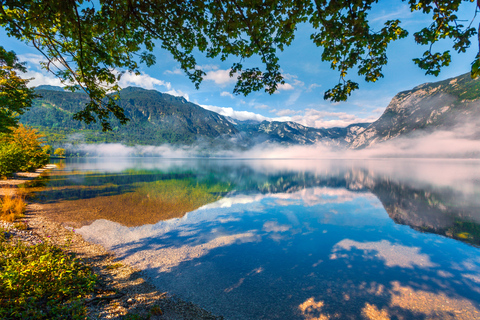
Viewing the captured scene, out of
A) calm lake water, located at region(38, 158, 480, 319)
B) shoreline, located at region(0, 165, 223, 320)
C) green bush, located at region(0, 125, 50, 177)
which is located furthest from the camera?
green bush, located at region(0, 125, 50, 177)

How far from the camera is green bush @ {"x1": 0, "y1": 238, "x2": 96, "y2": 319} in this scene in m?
3.98

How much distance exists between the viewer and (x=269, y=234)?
14.1 metres

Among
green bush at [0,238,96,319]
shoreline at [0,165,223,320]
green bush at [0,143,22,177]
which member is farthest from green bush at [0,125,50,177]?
green bush at [0,238,96,319]

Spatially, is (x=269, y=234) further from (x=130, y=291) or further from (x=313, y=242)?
(x=130, y=291)

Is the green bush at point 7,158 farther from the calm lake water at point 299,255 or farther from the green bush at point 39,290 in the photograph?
the green bush at point 39,290

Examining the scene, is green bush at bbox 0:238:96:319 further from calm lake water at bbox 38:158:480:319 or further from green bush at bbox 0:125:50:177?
green bush at bbox 0:125:50:177

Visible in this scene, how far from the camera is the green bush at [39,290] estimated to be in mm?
3983

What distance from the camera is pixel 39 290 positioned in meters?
4.57

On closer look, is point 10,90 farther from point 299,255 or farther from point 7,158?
point 299,255

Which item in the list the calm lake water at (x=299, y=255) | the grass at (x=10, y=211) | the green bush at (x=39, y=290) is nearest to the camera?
the green bush at (x=39, y=290)

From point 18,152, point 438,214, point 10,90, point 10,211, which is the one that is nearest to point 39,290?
point 10,211

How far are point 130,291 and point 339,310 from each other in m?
7.69

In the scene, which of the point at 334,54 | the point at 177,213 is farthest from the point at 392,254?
the point at 177,213

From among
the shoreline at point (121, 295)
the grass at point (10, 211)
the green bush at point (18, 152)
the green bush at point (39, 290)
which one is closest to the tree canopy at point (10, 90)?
the grass at point (10, 211)
